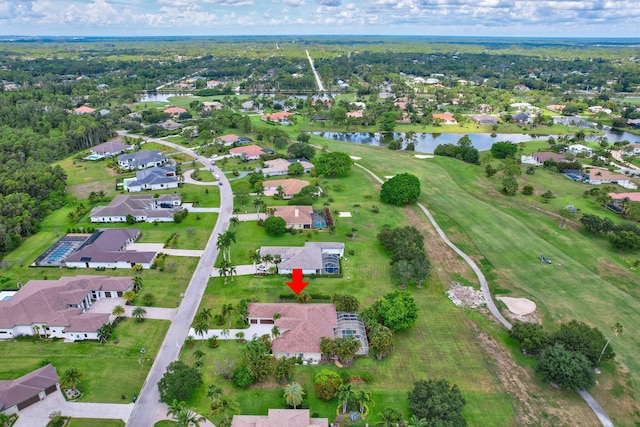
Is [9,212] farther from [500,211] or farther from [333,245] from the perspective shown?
[500,211]

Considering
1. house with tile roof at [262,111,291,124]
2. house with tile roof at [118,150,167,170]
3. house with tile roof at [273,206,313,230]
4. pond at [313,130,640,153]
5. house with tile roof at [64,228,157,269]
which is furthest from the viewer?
house with tile roof at [262,111,291,124]

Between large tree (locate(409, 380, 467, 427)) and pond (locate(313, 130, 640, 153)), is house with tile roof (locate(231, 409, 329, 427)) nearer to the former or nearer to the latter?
large tree (locate(409, 380, 467, 427))

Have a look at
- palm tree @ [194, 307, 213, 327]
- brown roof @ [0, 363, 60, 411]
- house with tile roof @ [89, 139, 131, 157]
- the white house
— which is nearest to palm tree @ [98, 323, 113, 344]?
brown roof @ [0, 363, 60, 411]

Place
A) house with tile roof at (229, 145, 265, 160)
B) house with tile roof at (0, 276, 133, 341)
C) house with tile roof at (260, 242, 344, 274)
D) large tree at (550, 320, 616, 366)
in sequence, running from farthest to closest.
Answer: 1. house with tile roof at (229, 145, 265, 160)
2. house with tile roof at (260, 242, 344, 274)
3. house with tile roof at (0, 276, 133, 341)
4. large tree at (550, 320, 616, 366)

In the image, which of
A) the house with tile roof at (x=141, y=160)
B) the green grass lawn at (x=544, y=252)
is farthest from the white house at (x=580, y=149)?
the house with tile roof at (x=141, y=160)

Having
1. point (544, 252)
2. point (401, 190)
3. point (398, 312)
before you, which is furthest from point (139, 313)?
point (544, 252)

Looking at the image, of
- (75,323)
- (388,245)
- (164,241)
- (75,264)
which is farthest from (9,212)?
(388,245)

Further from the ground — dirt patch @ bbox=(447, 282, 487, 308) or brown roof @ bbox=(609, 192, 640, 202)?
brown roof @ bbox=(609, 192, 640, 202)
